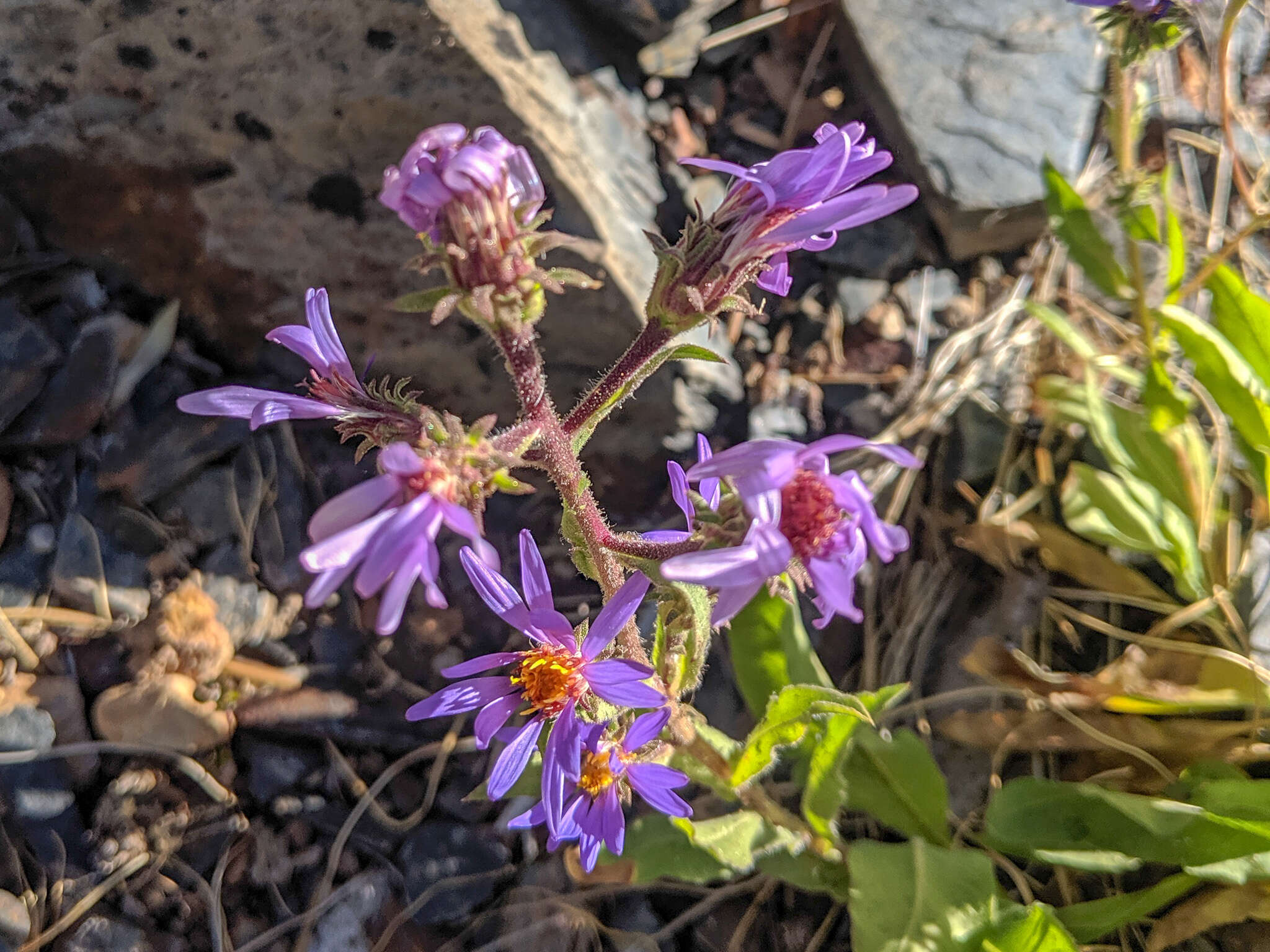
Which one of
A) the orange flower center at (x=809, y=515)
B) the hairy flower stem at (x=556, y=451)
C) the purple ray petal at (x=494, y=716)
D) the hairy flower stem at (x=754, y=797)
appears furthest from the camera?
the hairy flower stem at (x=754, y=797)

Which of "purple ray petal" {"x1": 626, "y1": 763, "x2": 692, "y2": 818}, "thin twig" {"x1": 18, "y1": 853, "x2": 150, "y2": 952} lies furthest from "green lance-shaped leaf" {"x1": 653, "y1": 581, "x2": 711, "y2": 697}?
"thin twig" {"x1": 18, "y1": 853, "x2": 150, "y2": 952}

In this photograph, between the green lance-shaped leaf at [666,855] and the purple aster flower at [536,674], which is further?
the green lance-shaped leaf at [666,855]

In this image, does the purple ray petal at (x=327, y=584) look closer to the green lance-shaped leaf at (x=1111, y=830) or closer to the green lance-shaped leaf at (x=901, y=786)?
the green lance-shaped leaf at (x=901, y=786)

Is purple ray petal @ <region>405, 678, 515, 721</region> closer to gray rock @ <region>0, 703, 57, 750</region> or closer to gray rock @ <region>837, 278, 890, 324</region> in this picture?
gray rock @ <region>0, 703, 57, 750</region>

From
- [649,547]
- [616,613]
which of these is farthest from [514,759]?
[649,547]

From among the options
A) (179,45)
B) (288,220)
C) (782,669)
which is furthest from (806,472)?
(179,45)

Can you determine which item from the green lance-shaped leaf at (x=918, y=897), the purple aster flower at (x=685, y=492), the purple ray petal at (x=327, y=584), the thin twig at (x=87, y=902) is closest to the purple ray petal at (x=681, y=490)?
the purple aster flower at (x=685, y=492)

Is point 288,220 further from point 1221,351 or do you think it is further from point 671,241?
point 1221,351
